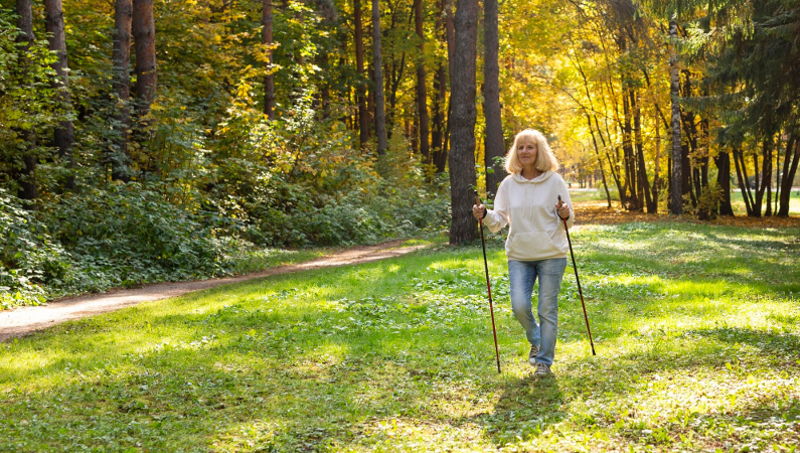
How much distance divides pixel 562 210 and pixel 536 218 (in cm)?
25

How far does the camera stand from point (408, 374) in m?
7.11

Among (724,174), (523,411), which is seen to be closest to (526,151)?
(523,411)

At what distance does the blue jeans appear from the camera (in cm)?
657

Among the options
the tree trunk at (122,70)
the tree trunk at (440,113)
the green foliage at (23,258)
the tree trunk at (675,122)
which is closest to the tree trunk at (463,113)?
the tree trunk at (122,70)

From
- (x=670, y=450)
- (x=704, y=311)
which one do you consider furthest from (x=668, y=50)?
(x=670, y=450)

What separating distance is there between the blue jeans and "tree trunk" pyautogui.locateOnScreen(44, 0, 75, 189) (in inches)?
450

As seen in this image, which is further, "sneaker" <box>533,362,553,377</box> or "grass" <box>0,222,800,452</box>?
"sneaker" <box>533,362,553,377</box>

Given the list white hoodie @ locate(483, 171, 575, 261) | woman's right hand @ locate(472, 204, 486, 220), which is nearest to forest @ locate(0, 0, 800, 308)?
woman's right hand @ locate(472, 204, 486, 220)

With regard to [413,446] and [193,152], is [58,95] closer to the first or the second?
[193,152]

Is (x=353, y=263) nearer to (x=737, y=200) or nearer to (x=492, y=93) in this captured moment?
(x=492, y=93)

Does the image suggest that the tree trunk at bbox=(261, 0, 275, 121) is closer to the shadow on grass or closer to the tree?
the tree

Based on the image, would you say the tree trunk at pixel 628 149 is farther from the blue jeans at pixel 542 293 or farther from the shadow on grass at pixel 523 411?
the shadow on grass at pixel 523 411

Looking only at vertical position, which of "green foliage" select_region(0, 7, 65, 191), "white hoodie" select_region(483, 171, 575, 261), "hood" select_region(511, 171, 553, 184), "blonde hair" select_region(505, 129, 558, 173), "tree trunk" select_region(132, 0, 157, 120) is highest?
"tree trunk" select_region(132, 0, 157, 120)

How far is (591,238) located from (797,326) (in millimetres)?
11605
